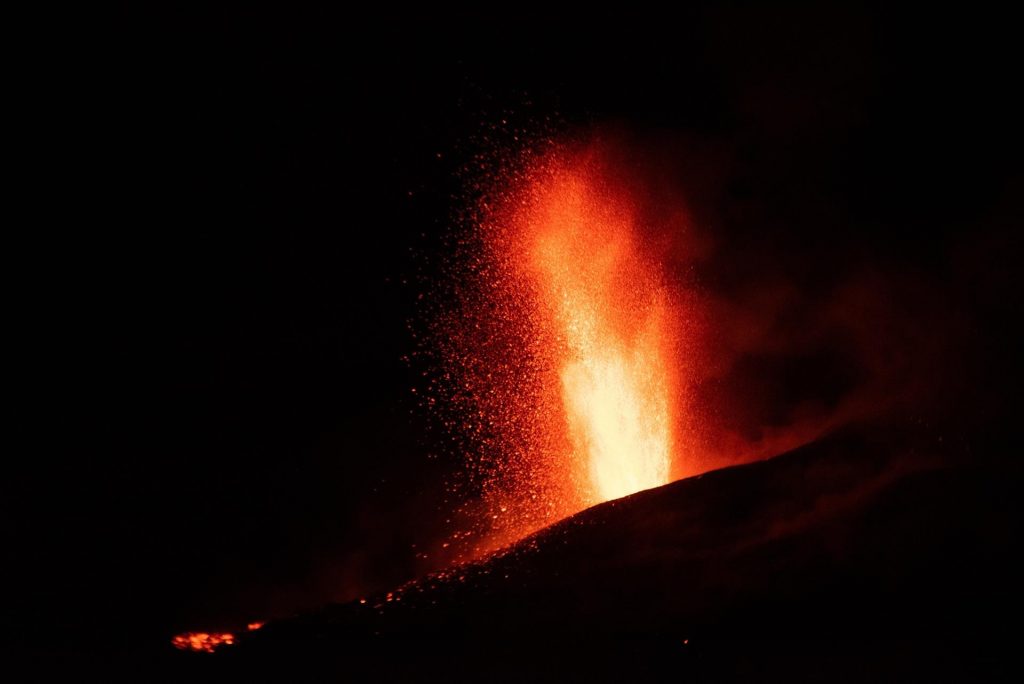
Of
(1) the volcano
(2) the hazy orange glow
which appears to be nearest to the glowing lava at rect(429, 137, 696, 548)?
(2) the hazy orange glow

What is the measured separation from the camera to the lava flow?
10500 millimetres

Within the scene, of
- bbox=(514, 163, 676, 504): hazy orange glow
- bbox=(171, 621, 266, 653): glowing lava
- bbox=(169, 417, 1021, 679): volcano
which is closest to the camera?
bbox=(169, 417, 1021, 679): volcano

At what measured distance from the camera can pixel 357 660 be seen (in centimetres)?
464

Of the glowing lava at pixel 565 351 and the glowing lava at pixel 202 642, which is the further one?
the glowing lava at pixel 565 351

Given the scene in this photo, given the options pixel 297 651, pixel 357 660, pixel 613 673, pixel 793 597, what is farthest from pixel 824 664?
pixel 297 651

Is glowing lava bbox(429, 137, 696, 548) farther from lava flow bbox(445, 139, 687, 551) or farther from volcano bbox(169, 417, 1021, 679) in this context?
volcano bbox(169, 417, 1021, 679)

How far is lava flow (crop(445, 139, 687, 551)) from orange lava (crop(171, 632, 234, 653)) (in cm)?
546

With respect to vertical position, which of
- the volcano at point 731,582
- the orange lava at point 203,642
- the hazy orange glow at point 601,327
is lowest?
the volcano at point 731,582

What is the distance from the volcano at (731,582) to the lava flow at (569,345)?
434 centimetres

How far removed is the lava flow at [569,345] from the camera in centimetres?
1050

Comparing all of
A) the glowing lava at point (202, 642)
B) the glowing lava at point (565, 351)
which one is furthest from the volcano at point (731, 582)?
the glowing lava at point (565, 351)

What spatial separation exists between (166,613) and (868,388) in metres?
7.72

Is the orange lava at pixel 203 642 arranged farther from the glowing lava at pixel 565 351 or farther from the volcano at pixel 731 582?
the glowing lava at pixel 565 351

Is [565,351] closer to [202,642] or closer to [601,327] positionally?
[601,327]
